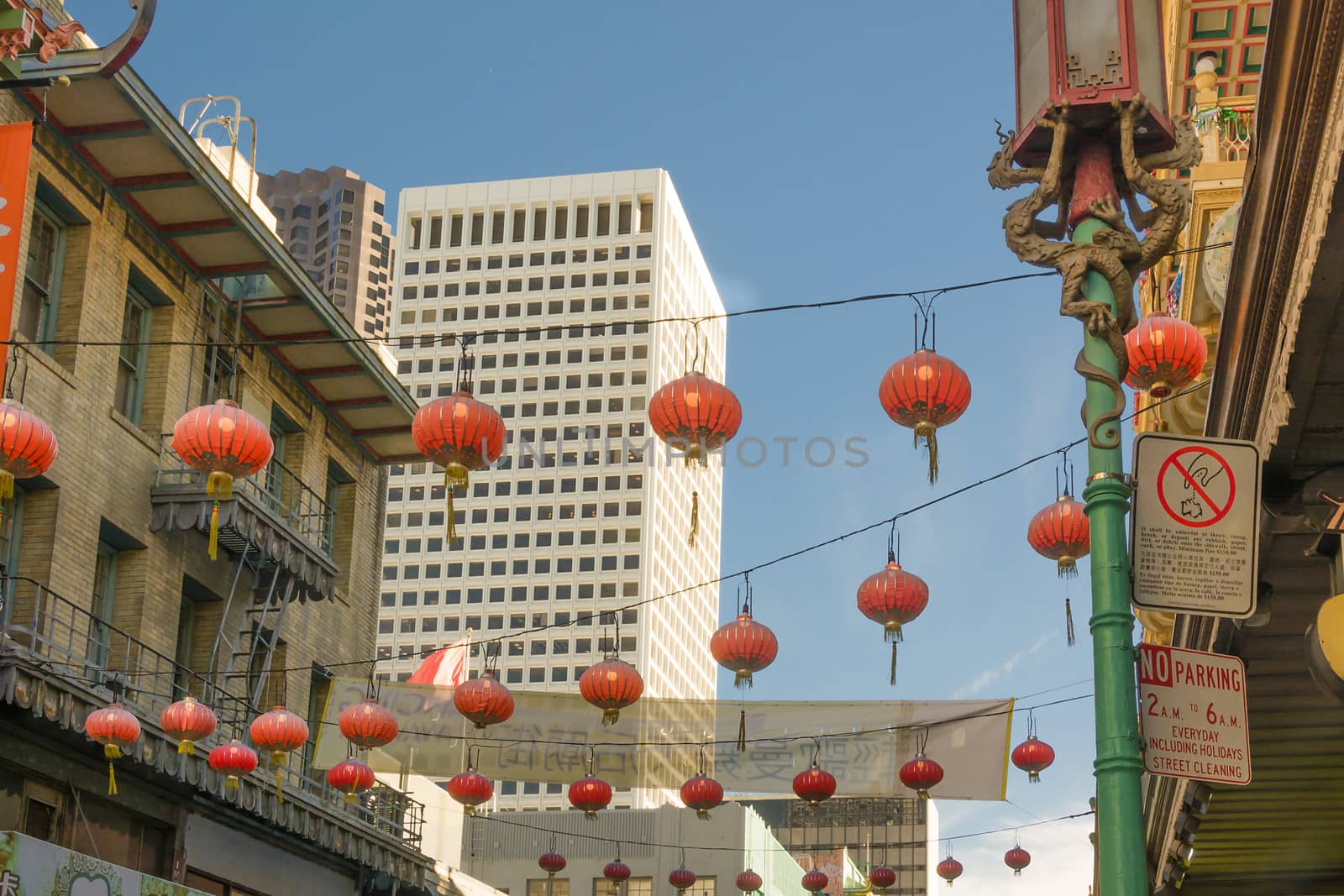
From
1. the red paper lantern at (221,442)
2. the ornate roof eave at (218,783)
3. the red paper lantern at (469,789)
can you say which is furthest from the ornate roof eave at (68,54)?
the red paper lantern at (469,789)

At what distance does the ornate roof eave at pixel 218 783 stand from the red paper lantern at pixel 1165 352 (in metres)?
13.3

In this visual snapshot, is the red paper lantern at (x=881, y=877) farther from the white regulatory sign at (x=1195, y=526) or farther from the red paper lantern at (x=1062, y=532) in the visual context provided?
the white regulatory sign at (x=1195, y=526)

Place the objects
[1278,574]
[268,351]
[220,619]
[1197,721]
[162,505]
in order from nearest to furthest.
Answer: [1197,721]
[1278,574]
[162,505]
[220,619]
[268,351]

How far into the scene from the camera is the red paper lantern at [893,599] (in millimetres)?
20453

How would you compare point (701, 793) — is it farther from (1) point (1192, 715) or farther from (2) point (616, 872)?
(1) point (1192, 715)

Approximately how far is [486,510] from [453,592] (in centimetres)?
775

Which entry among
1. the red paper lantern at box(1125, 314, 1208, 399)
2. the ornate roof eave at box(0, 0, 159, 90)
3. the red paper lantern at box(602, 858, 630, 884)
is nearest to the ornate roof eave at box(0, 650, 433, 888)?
the red paper lantern at box(602, 858, 630, 884)

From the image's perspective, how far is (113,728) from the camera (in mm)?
19453

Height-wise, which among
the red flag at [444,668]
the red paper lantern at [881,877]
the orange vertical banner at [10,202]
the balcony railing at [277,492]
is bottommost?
the red paper lantern at [881,877]

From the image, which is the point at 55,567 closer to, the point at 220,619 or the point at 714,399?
the point at 220,619

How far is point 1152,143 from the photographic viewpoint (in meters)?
8.49

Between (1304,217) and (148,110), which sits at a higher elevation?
(148,110)

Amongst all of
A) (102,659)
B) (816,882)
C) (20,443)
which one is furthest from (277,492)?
(20,443)

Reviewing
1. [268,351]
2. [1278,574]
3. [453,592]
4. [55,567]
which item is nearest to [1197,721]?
[1278,574]
